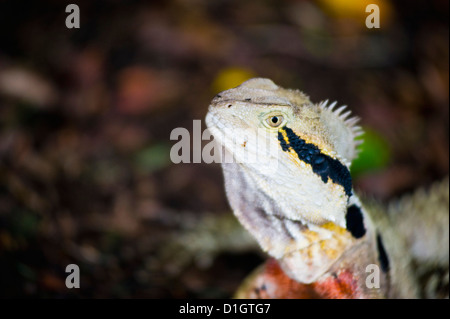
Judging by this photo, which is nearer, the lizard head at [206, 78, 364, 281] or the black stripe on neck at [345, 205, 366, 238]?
the lizard head at [206, 78, 364, 281]

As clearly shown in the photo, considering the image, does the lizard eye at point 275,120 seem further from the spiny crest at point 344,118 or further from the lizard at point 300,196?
the spiny crest at point 344,118

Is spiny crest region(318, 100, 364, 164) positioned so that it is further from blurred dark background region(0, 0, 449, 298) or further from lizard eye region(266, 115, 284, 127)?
blurred dark background region(0, 0, 449, 298)

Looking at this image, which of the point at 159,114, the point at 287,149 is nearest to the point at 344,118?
the point at 287,149

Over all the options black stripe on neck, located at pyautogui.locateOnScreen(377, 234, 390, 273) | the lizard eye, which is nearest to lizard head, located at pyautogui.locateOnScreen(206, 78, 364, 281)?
the lizard eye

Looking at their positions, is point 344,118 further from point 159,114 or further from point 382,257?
point 159,114

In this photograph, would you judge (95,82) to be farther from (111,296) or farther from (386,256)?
(386,256)

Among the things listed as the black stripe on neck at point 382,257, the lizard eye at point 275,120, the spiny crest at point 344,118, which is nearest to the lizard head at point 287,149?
the lizard eye at point 275,120
